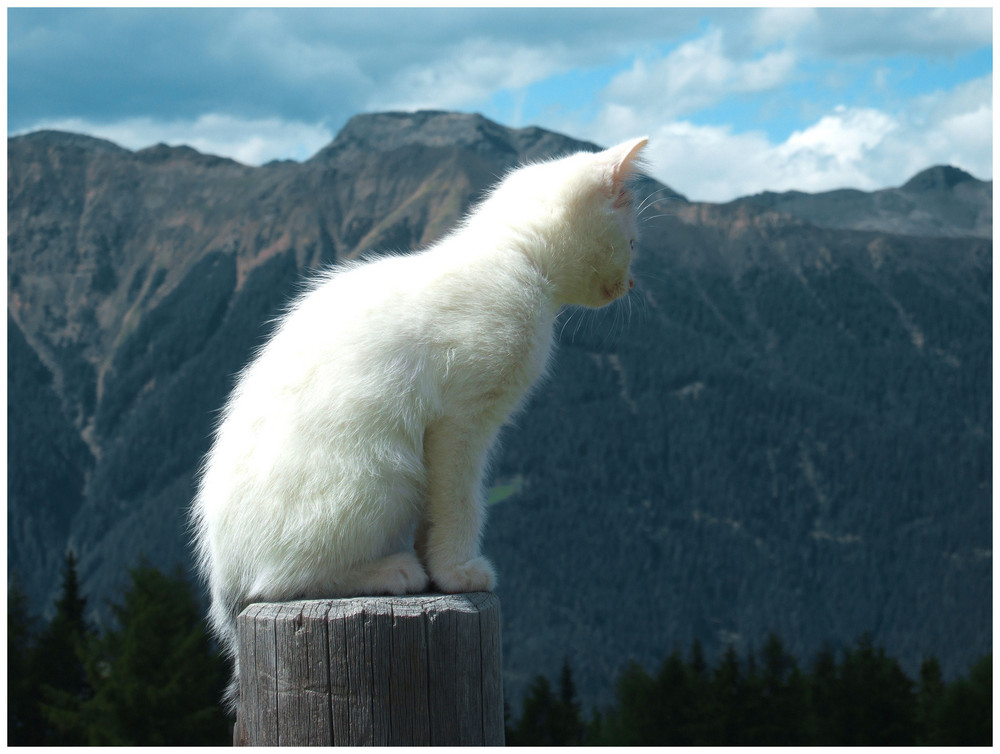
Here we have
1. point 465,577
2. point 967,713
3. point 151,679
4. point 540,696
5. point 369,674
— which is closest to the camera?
point 369,674

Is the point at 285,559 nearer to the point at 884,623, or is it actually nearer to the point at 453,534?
the point at 453,534

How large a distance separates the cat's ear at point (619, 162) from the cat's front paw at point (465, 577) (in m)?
2.08

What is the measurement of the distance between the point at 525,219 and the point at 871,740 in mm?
62657

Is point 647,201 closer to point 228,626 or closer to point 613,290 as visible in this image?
point 613,290

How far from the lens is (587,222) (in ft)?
15.5

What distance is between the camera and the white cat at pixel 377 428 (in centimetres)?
397

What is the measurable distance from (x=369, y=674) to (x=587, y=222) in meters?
2.51

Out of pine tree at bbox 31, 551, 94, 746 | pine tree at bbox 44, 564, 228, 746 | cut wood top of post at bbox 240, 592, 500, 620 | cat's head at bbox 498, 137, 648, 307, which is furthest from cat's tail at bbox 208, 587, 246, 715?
pine tree at bbox 31, 551, 94, 746

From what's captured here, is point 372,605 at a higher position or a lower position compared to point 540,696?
higher

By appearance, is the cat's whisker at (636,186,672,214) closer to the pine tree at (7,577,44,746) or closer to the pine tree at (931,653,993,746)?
the pine tree at (7,577,44,746)

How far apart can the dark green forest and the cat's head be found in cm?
3997

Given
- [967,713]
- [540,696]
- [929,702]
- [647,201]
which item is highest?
[647,201]

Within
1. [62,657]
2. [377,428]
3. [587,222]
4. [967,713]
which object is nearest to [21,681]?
[62,657]

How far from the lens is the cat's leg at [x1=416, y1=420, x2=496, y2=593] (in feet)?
13.6
